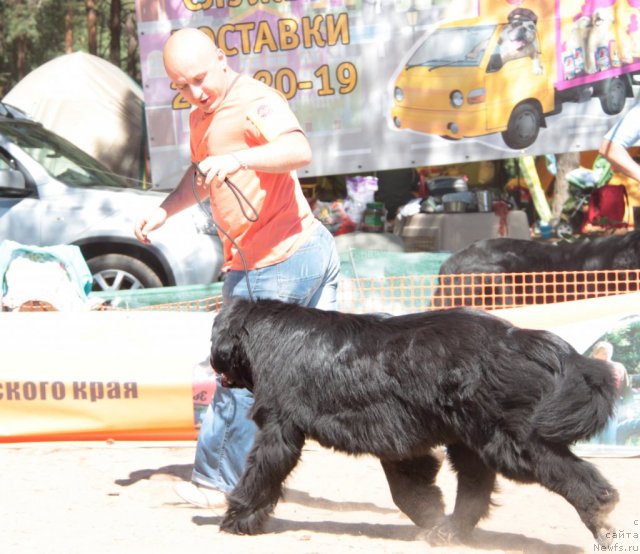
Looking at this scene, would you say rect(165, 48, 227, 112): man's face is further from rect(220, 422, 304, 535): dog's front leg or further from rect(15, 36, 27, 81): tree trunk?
rect(15, 36, 27, 81): tree trunk

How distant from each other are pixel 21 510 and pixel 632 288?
4600 millimetres

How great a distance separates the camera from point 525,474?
152 inches

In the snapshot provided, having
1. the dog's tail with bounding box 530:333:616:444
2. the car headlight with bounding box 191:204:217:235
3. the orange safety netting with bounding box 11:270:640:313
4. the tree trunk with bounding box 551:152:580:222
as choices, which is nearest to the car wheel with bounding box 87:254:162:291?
the car headlight with bounding box 191:204:217:235

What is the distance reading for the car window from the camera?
32.0 feet

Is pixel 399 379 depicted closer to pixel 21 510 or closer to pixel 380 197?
pixel 21 510

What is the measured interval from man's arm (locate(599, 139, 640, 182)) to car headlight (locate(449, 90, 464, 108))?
170 inches

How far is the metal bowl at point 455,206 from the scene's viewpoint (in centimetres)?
1323

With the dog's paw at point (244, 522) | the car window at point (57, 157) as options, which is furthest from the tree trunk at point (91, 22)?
the dog's paw at point (244, 522)

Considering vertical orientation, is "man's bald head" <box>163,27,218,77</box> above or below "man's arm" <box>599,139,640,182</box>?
above

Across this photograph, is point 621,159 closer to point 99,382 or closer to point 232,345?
point 232,345

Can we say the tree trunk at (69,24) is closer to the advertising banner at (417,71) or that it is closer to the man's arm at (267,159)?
the advertising banner at (417,71)

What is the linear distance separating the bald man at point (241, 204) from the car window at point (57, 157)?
17.2 ft

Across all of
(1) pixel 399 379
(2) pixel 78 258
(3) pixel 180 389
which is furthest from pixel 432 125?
(1) pixel 399 379

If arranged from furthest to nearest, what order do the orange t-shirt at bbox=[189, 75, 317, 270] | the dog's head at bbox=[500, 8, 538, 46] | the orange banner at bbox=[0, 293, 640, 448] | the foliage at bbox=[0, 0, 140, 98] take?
1. the foliage at bbox=[0, 0, 140, 98]
2. the dog's head at bbox=[500, 8, 538, 46]
3. the orange banner at bbox=[0, 293, 640, 448]
4. the orange t-shirt at bbox=[189, 75, 317, 270]
